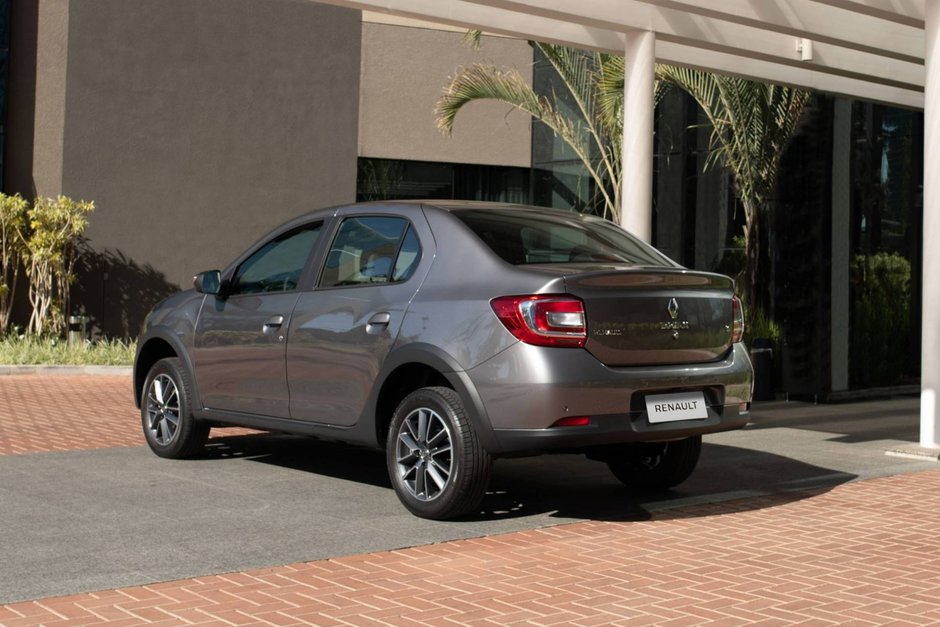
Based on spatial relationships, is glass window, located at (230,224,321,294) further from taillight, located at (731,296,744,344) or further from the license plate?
taillight, located at (731,296,744,344)

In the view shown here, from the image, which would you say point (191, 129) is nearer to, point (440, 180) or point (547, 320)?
point (440, 180)

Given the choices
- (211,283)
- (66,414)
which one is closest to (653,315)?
(211,283)

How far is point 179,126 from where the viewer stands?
2042 centimetres

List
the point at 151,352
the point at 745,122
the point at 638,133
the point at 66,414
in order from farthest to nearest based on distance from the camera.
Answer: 1. the point at 745,122
2. the point at 66,414
3. the point at 638,133
4. the point at 151,352

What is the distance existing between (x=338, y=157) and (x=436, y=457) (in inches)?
617

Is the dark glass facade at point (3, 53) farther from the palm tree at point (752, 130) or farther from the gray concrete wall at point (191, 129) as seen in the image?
the palm tree at point (752, 130)

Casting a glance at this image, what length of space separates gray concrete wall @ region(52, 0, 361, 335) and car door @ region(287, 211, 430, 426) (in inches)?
497

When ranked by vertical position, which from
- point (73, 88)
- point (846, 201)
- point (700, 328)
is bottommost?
point (700, 328)

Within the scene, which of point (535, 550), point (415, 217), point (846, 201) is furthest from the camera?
point (846, 201)

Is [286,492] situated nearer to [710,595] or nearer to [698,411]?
[698,411]

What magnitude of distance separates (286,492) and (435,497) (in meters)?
1.29

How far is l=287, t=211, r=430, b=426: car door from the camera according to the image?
23.7 ft

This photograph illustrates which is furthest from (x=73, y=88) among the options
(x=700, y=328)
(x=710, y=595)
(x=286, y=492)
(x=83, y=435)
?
(x=710, y=595)

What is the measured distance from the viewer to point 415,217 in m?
7.45
